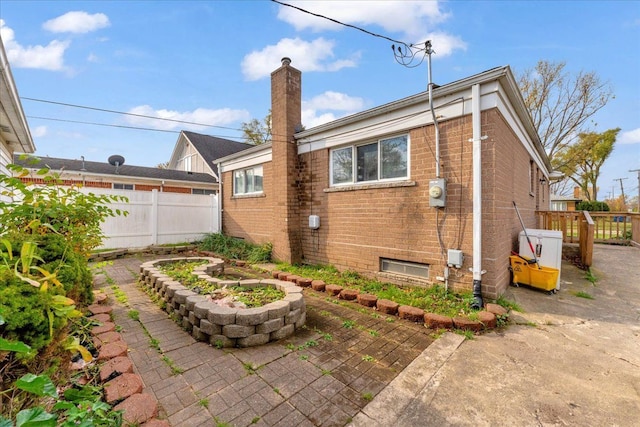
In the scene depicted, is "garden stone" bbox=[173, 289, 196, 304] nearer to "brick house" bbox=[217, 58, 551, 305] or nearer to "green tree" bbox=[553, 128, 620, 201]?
"brick house" bbox=[217, 58, 551, 305]

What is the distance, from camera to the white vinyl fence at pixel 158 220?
920cm

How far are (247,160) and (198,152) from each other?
35.7ft

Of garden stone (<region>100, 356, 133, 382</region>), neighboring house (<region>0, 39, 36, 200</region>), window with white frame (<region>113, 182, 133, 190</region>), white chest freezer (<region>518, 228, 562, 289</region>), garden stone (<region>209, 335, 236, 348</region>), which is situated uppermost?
neighboring house (<region>0, 39, 36, 200</region>)

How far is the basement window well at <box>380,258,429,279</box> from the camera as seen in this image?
16.4 ft

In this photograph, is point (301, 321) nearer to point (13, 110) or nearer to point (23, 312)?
point (23, 312)

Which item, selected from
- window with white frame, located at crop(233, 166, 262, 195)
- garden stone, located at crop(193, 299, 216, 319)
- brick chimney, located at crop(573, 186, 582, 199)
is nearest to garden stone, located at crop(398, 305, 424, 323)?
garden stone, located at crop(193, 299, 216, 319)

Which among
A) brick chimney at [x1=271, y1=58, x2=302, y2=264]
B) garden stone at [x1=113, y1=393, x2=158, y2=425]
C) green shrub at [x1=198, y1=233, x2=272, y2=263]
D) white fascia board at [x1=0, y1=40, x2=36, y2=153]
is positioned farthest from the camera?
green shrub at [x1=198, y1=233, x2=272, y2=263]

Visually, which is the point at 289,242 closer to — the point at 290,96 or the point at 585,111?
the point at 290,96

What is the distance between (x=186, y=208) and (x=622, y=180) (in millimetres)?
49529

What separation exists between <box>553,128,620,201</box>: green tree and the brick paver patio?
26.1 metres

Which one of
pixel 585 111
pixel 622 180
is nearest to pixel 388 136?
pixel 585 111

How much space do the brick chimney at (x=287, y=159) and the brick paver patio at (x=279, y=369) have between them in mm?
3216

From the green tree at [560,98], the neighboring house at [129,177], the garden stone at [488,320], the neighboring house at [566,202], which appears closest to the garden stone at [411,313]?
the garden stone at [488,320]

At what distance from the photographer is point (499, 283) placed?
4461 millimetres
